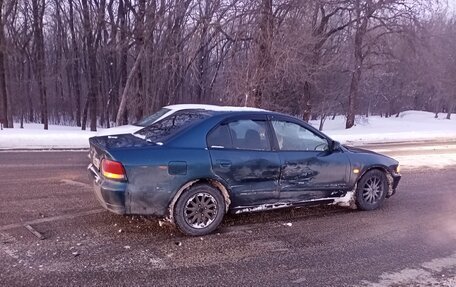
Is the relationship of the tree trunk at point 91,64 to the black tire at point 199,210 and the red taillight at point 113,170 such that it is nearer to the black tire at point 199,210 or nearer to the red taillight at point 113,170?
the red taillight at point 113,170

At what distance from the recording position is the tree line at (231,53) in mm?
19969

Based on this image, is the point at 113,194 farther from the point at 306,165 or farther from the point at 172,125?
the point at 306,165

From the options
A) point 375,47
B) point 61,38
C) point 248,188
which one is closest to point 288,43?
point 375,47

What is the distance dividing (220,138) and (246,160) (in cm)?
44

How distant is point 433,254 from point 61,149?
10.8m

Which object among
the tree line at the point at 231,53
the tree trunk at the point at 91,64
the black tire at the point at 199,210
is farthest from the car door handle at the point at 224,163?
the tree trunk at the point at 91,64

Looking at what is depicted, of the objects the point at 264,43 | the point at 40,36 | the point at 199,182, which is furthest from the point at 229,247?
the point at 40,36

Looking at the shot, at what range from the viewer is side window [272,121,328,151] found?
594 centimetres

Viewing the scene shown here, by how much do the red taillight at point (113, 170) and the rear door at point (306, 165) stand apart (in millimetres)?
2128

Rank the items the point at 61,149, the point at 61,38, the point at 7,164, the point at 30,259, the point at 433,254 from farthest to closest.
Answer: the point at 61,38 → the point at 61,149 → the point at 7,164 → the point at 433,254 → the point at 30,259

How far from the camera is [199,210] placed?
531 cm

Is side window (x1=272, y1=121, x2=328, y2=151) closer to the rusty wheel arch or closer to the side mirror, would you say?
the side mirror

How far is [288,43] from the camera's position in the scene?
19.3 metres

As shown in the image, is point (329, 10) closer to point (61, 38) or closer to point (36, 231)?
point (36, 231)
